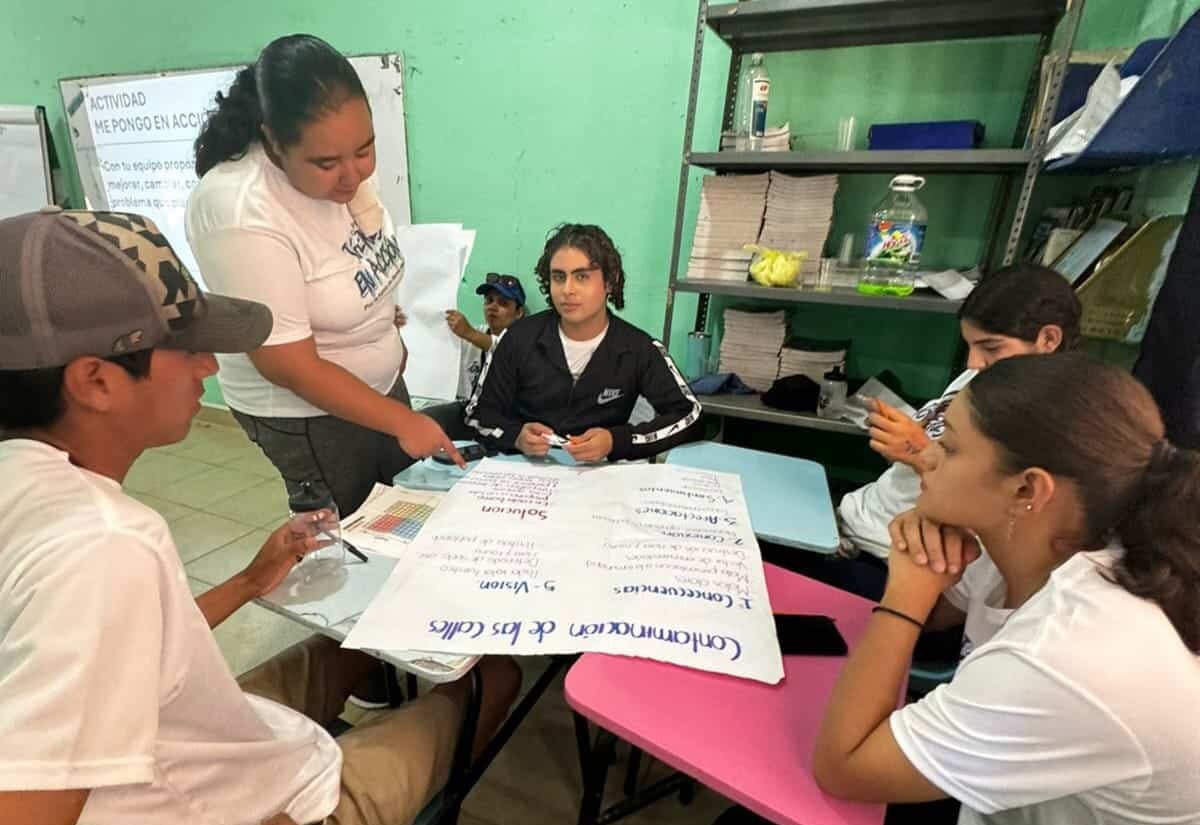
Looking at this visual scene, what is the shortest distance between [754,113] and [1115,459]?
1.56 meters

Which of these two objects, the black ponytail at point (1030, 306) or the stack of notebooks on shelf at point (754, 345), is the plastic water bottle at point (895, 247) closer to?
the stack of notebooks on shelf at point (754, 345)

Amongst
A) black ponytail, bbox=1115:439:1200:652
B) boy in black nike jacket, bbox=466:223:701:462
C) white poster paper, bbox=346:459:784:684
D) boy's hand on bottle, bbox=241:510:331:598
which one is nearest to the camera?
black ponytail, bbox=1115:439:1200:652

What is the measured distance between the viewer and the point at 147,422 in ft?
2.09

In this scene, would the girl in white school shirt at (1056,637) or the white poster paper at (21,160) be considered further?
the white poster paper at (21,160)

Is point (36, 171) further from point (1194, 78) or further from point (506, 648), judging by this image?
point (1194, 78)

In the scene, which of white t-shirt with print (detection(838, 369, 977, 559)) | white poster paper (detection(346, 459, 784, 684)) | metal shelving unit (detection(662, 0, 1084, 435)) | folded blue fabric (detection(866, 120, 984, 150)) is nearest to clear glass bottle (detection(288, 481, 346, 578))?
white poster paper (detection(346, 459, 784, 684))

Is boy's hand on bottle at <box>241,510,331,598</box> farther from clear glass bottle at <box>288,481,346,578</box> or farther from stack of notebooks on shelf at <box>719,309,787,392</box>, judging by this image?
stack of notebooks on shelf at <box>719,309,787,392</box>

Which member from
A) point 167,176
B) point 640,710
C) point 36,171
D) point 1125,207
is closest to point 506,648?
point 640,710

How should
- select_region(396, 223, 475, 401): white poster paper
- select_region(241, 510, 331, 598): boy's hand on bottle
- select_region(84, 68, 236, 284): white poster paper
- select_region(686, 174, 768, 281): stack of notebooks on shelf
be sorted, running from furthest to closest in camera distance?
select_region(84, 68, 236, 284): white poster paper → select_region(396, 223, 475, 401): white poster paper → select_region(686, 174, 768, 281): stack of notebooks on shelf → select_region(241, 510, 331, 598): boy's hand on bottle

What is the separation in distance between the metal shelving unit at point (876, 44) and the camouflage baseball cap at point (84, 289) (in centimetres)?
154

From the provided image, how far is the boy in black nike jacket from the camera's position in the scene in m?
1.65

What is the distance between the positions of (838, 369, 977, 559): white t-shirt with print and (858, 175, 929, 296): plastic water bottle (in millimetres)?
469

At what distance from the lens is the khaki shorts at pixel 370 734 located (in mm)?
814

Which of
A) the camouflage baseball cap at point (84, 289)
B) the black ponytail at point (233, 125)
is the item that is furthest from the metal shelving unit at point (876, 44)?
the camouflage baseball cap at point (84, 289)
